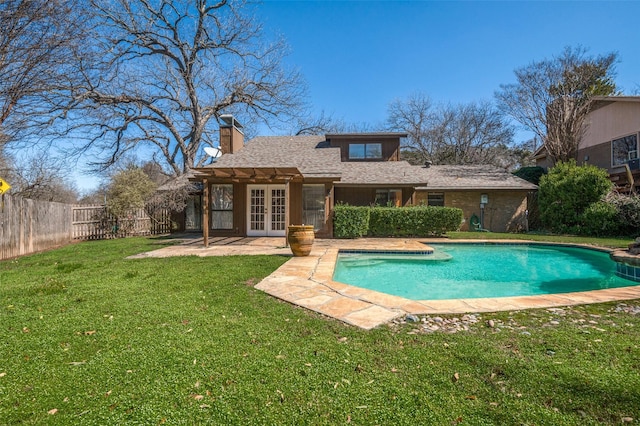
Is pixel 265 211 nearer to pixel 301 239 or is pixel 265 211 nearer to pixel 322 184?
pixel 322 184

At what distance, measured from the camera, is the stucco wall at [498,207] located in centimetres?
1655

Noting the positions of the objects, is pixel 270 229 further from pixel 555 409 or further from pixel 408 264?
pixel 555 409

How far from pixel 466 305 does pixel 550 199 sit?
15084 millimetres

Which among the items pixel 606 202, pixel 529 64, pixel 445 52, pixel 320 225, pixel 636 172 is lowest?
pixel 320 225

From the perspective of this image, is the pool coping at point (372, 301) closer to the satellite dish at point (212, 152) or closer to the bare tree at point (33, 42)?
the bare tree at point (33, 42)

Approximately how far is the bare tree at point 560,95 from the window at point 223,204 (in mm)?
19471

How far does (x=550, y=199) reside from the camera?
48.7 feet

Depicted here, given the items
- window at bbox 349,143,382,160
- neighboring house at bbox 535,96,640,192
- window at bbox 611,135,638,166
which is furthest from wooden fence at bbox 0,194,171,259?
window at bbox 611,135,638,166

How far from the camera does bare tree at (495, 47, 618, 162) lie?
17.1m

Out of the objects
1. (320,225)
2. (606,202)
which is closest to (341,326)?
(320,225)

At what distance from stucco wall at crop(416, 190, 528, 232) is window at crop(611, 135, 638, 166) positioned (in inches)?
209

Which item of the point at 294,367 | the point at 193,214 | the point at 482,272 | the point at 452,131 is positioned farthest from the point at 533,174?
the point at 294,367

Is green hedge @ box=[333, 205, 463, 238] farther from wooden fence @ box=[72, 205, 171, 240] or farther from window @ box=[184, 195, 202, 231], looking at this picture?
wooden fence @ box=[72, 205, 171, 240]

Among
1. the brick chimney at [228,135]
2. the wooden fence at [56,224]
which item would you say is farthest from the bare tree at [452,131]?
the wooden fence at [56,224]
